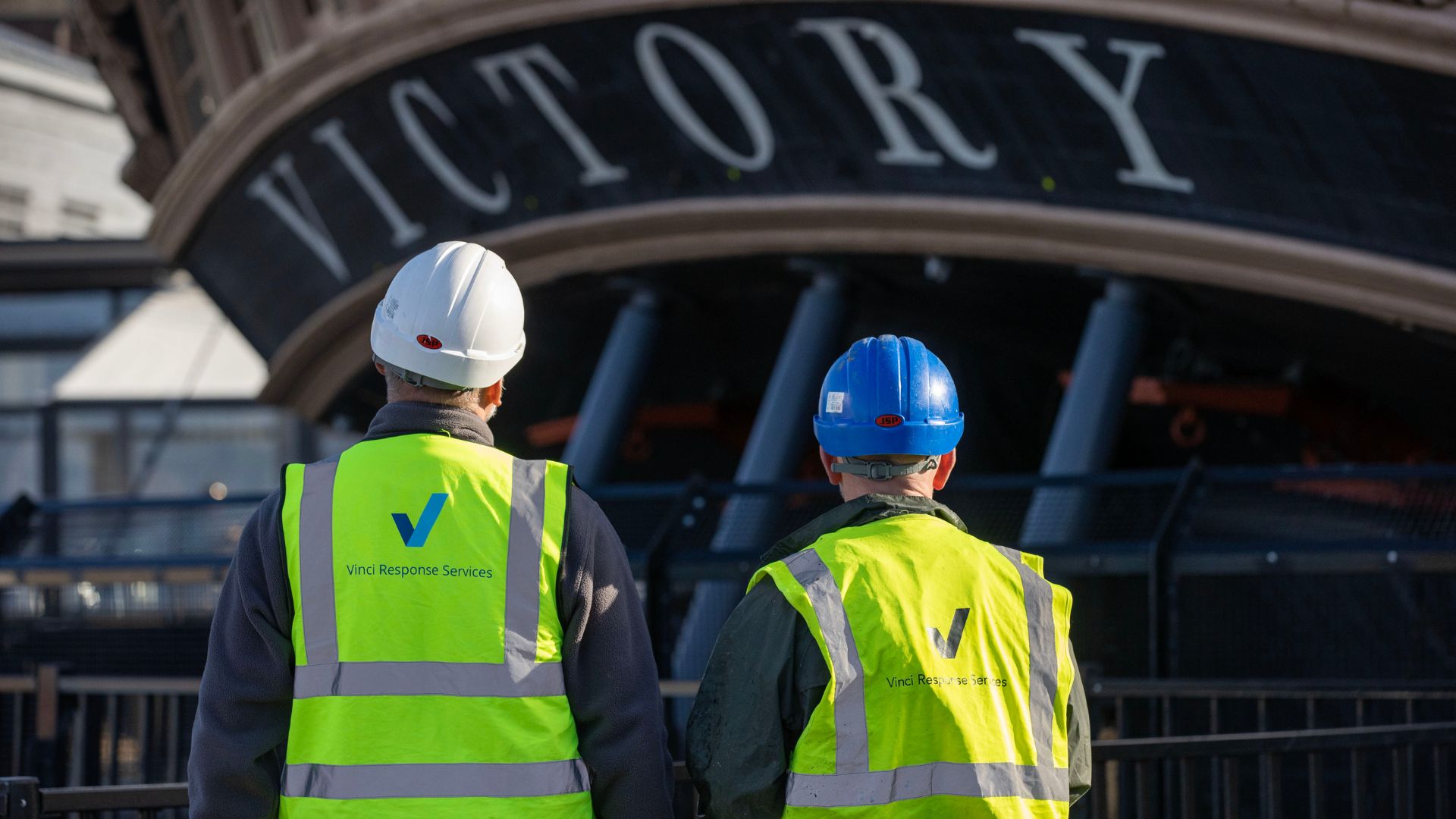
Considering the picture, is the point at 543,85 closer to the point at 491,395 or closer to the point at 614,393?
the point at 614,393

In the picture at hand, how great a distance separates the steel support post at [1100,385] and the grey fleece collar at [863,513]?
8.24 meters

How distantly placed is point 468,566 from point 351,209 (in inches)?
424

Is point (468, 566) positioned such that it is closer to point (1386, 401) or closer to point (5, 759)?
point (5, 759)

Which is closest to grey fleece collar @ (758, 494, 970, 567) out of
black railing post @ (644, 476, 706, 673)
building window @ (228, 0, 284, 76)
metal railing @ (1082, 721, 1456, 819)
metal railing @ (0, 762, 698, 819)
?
metal railing @ (0, 762, 698, 819)

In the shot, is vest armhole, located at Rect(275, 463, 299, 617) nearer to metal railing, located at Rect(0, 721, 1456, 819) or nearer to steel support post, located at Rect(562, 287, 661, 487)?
metal railing, located at Rect(0, 721, 1456, 819)

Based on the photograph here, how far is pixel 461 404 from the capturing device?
3.05 metres

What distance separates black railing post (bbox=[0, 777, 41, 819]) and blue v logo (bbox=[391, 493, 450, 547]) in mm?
1410

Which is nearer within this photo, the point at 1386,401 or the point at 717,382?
the point at 1386,401

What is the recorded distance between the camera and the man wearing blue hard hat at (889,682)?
9.13 ft

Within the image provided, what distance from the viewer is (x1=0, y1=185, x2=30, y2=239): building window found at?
81.5ft

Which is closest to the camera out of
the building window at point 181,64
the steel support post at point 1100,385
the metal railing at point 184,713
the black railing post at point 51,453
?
the metal railing at point 184,713

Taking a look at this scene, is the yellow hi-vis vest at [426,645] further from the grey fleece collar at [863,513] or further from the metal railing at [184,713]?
the metal railing at [184,713]

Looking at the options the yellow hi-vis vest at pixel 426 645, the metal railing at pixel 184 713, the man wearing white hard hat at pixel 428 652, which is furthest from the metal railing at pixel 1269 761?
the yellow hi-vis vest at pixel 426 645

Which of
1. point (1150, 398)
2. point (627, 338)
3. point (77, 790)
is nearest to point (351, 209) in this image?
point (627, 338)
